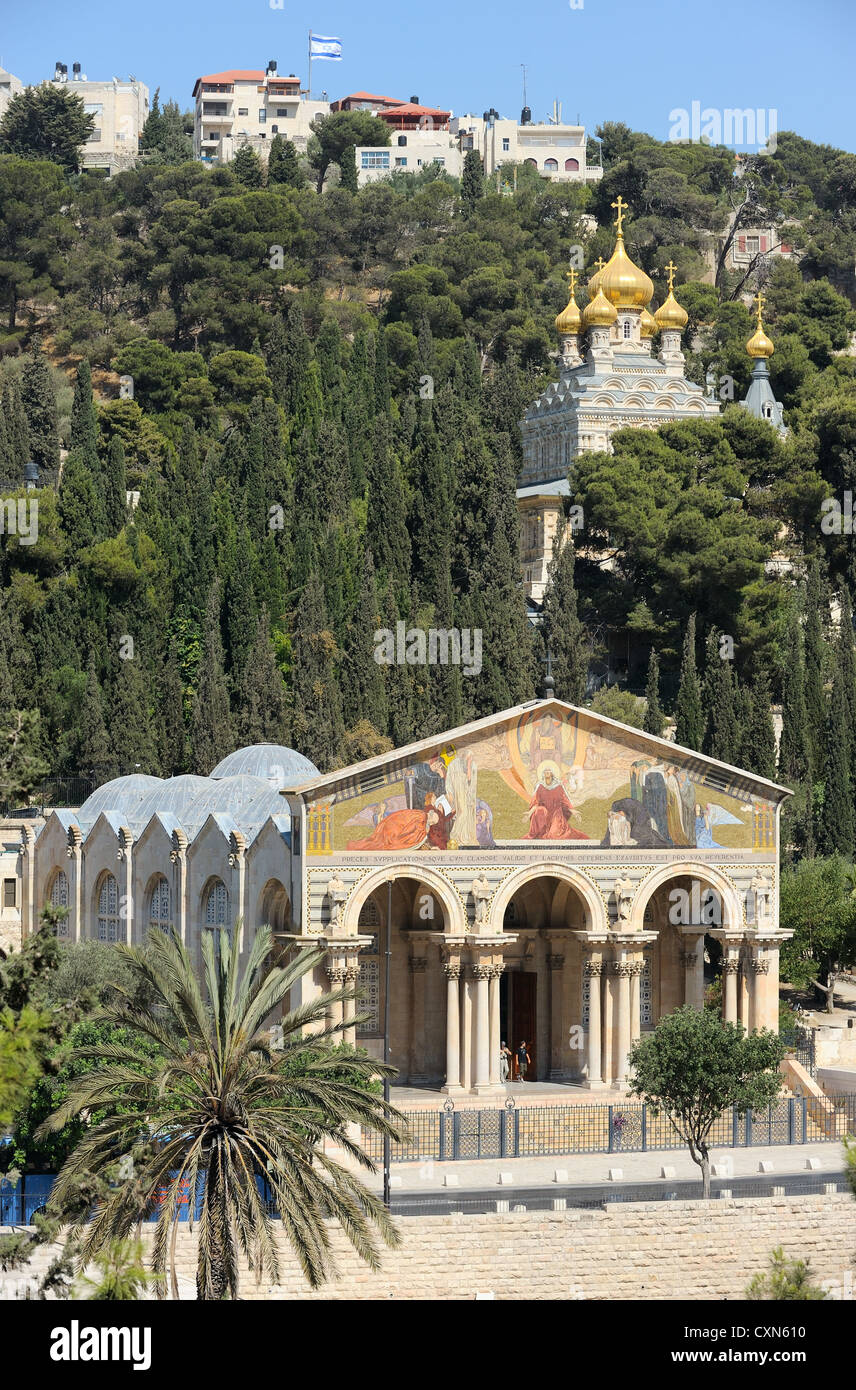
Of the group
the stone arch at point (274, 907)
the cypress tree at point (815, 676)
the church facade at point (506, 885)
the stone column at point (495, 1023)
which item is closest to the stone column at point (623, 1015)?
the church facade at point (506, 885)

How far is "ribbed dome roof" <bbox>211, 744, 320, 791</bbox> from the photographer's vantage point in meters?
60.2

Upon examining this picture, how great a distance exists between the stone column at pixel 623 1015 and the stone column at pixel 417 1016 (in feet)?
15.3

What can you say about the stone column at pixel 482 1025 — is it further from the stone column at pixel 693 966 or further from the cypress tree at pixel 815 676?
the cypress tree at pixel 815 676

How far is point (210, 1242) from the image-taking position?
32.0 m

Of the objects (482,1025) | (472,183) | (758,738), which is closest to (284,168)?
(472,183)

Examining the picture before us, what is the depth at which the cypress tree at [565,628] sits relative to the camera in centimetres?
7375

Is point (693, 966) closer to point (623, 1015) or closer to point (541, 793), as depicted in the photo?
point (623, 1015)

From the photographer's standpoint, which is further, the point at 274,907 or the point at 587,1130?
the point at 274,907

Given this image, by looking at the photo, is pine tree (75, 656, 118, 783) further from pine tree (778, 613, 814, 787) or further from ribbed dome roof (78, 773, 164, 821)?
pine tree (778, 613, 814, 787)

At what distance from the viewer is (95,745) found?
69.6 metres

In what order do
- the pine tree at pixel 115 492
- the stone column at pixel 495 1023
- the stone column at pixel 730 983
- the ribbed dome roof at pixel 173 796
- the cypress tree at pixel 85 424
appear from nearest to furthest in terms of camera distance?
1. the stone column at pixel 495 1023
2. the stone column at pixel 730 983
3. the ribbed dome roof at pixel 173 796
4. the pine tree at pixel 115 492
5. the cypress tree at pixel 85 424

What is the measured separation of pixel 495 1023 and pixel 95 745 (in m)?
23.0

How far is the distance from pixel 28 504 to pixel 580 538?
2125 centimetres

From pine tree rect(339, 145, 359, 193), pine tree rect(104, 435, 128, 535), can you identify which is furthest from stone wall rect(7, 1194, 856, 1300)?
pine tree rect(339, 145, 359, 193)
